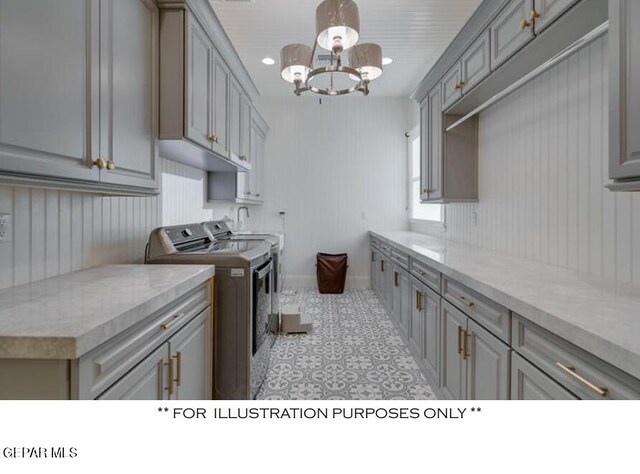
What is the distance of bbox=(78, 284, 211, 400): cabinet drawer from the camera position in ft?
2.89

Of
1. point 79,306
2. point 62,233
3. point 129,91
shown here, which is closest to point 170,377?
point 79,306

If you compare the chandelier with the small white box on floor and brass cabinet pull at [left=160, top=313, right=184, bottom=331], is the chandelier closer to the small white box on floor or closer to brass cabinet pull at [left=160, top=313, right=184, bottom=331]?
brass cabinet pull at [left=160, top=313, right=184, bottom=331]

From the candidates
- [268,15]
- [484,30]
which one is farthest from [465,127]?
[268,15]

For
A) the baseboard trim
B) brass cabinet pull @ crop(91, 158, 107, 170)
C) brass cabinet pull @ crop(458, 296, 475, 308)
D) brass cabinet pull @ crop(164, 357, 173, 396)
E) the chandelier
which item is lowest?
the baseboard trim

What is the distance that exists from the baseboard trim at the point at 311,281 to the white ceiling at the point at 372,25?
9.26ft

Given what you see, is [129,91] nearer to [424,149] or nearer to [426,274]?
[426,274]

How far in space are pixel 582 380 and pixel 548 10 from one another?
1458 millimetres

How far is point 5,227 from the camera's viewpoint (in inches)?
49.4

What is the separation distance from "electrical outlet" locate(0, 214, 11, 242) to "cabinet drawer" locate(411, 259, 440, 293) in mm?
2038

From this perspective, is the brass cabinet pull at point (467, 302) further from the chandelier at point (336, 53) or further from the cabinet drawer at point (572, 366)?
the chandelier at point (336, 53)

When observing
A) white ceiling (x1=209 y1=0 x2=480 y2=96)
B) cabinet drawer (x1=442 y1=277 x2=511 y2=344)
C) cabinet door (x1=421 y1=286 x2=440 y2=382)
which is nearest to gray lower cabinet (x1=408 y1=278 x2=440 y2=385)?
cabinet door (x1=421 y1=286 x2=440 y2=382)

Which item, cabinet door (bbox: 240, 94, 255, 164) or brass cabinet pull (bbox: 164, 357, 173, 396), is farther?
cabinet door (bbox: 240, 94, 255, 164)

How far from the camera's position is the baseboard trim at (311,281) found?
5141 millimetres

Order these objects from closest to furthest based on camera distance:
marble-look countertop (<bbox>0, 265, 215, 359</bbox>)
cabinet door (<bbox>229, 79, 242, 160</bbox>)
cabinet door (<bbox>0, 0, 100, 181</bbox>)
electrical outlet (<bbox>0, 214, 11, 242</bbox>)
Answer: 1. marble-look countertop (<bbox>0, 265, 215, 359</bbox>)
2. cabinet door (<bbox>0, 0, 100, 181</bbox>)
3. electrical outlet (<bbox>0, 214, 11, 242</bbox>)
4. cabinet door (<bbox>229, 79, 242, 160</bbox>)
